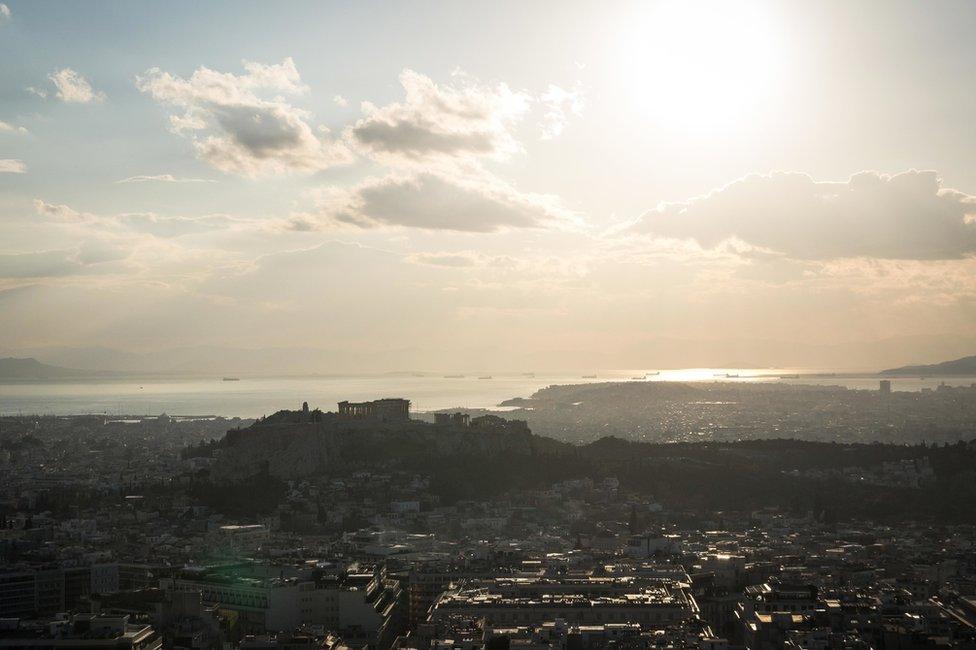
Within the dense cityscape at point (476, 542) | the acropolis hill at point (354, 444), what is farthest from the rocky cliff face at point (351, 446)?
the dense cityscape at point (476, 542)

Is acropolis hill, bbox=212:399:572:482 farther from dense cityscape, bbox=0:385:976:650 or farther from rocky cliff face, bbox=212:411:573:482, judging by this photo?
dense cityscape, bbox=0:385:976:650

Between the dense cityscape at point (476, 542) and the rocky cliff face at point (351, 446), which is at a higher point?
the rocky cliff face at point (351, 446)

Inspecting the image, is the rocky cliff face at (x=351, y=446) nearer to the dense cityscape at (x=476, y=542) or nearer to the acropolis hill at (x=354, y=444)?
the acropolis hill at (x=354, y=444)

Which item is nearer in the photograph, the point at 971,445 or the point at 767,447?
the point at 971,445

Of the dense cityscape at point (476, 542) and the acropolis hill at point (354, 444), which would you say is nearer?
the dense cityscape at point (476, 542)

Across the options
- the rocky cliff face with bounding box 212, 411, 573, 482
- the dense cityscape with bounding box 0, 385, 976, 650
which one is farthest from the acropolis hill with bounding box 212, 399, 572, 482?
the dense cityscape with bounding box 0, 385, 976, 650

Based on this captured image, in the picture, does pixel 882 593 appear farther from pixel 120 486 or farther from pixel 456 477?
pixel 120 486

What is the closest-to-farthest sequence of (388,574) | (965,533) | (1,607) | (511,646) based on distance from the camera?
(511,646), (1,607), (388,574), (965,533)

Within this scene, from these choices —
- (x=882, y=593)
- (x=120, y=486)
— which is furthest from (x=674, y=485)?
(x=882, y=593)
